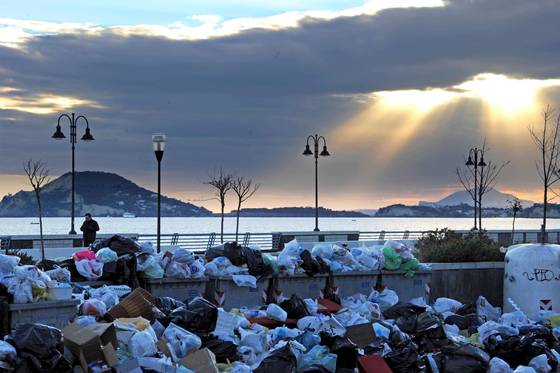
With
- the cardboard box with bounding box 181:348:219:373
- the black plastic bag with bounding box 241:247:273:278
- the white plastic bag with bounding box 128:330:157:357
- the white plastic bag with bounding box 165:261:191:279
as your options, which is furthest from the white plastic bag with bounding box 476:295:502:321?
the white plastic bag with bounding box 128:330:157:357

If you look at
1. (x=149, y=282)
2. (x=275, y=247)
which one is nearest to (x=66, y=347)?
(x=149, y=282)

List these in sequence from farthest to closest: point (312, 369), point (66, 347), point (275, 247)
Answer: point (275, 247)
point (312, 369)
point (66, 347)

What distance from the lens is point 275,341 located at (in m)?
11.8

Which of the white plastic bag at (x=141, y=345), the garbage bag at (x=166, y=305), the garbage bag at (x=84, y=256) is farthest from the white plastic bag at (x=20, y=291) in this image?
the garbage bag at (x=84, y=256)

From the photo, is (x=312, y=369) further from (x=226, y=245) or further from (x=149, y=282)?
Result: (x=226, y=245)

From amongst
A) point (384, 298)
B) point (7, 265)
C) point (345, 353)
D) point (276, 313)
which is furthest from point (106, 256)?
point (384, 298)

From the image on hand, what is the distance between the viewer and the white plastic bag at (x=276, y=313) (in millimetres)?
13328

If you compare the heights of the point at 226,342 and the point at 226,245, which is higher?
the point at 226,245

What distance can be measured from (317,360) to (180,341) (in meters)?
1.70

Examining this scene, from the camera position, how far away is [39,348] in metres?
9.31

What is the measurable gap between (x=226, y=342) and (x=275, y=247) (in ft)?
A: 72.6

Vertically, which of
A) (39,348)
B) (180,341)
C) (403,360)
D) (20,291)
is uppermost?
(20,291)

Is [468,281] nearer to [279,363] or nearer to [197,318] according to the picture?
[197,318]

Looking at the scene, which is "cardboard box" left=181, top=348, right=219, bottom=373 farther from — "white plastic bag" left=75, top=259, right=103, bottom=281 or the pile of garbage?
"white plastic bag" left=75, top=259, right=103, bottom=281
